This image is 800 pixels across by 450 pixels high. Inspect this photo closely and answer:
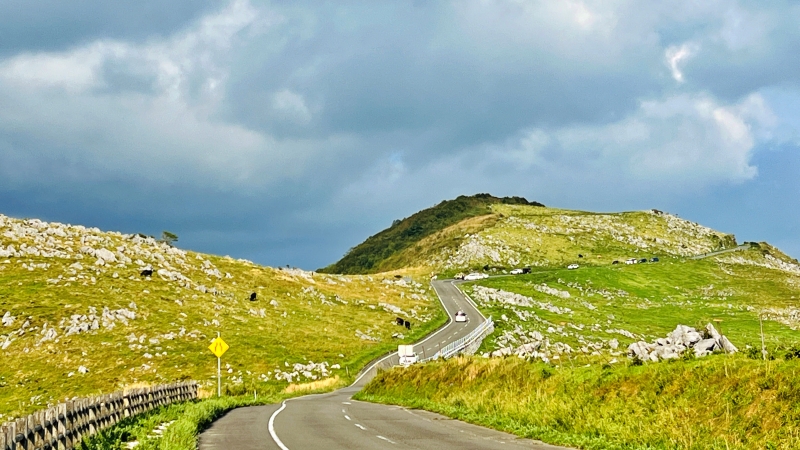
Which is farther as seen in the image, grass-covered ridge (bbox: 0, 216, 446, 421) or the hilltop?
the hilltop

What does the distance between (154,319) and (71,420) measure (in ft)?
181

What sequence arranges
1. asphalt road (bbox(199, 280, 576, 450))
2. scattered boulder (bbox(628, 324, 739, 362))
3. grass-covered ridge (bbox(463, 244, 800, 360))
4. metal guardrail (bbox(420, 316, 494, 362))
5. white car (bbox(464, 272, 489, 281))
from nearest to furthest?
asphalt road (bbox(199, 280, 576, 450)) → scattered boulder (bbox(628, 324, 739, 362)) → metal guardrail (bbox(420, 316, 494, 362)) → grass-covered ridge (bbox(463, 244, 800, 360)) → white car (bbox(464, 272, 489, 281))

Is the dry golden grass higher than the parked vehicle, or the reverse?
the parked vehicle

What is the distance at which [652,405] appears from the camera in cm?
1752

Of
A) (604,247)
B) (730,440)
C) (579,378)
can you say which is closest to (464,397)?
(579,378)

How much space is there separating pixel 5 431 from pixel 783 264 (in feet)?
600

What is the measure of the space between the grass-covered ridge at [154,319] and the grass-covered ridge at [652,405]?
34.7m

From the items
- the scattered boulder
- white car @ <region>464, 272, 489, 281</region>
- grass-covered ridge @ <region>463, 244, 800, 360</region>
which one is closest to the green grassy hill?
grass-covered ridge @ <region>463, 244, 800, 360</region>

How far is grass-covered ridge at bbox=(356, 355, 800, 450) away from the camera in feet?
47.4

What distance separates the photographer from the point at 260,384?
191ft

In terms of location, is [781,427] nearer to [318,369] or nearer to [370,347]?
[318,369]

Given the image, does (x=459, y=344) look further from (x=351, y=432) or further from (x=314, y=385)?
(x=351, y=432)

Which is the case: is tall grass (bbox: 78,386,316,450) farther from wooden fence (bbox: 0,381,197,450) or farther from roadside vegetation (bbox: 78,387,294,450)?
wooden fence (bbox: 0,381,197,450)

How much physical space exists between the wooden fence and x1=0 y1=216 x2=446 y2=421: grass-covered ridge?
25460 millimetres
